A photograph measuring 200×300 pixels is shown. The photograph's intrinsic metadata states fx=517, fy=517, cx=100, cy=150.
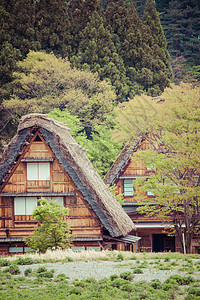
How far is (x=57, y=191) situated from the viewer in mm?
26578

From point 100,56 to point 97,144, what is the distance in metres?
11.5

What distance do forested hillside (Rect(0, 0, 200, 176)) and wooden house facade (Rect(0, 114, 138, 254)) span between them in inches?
549

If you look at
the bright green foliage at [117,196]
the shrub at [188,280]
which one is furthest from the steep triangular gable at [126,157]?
the shrub at [188,280]

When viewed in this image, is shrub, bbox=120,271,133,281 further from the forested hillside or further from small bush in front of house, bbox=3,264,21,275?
the forested hillside

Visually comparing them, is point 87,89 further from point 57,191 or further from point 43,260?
point 43,260

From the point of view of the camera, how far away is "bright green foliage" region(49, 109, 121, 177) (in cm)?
4122

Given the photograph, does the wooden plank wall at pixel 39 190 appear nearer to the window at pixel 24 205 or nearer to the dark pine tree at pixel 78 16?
the window at pixel 24 205

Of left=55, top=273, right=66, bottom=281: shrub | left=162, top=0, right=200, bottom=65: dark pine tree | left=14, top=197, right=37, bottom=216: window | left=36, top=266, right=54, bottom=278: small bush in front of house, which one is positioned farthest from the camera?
left=162, top=0, right=200, bottom=65: dark pine tree

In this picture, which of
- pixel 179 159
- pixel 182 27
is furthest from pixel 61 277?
pixel 182 27

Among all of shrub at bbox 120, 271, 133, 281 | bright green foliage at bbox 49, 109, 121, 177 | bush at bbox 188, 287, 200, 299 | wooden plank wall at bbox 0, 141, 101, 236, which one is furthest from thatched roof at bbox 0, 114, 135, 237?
bright green foliage at bbox 49, 109, 121, 177

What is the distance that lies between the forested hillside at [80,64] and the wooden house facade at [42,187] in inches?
549

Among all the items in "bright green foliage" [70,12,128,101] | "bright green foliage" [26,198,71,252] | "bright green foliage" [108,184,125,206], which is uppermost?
"bright green foliage" [70,12,128,101]

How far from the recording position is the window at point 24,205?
26.9m

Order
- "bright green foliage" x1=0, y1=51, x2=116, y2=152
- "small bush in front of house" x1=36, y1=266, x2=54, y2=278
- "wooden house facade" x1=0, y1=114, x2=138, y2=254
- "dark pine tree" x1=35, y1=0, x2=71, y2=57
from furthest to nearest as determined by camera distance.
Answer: "dark pine tree" x1=35, y1=0, x2=71, y2=57
"bright green foliage" x1=0, y1=51, x2=116, y2=152
"wooden house facade" x1=0, y1=114, x2=138, y2=254
"small bush in front of house" x1=36, y1=266, x2=54, y2=278
